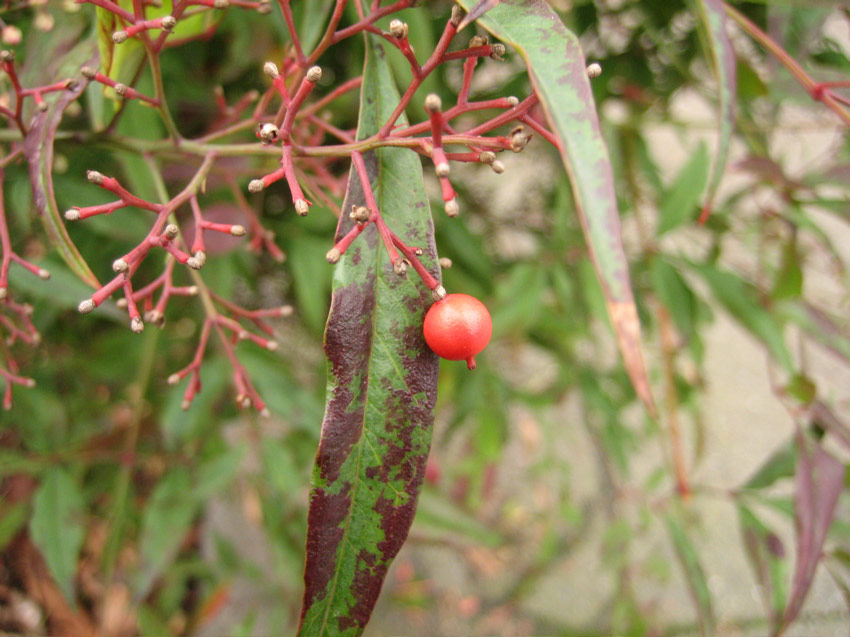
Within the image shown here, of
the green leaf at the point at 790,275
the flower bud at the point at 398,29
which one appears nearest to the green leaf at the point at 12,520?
the flower bud at the point at 398,29

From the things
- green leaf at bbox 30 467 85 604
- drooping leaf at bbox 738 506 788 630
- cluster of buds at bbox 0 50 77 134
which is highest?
cluster of buds at bbox 0 50 77 134

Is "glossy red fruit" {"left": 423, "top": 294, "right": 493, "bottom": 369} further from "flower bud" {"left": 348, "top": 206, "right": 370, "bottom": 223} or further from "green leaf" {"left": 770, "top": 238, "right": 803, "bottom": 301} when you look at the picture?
"green leaf" {"left": 770, "top": 238, "right": 803, "bottom": 301}

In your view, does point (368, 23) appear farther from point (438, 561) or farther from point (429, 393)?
point (438, 561)

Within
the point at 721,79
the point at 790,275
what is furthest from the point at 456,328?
the point at 790,275

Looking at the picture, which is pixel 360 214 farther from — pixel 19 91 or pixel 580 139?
pixel 19 91

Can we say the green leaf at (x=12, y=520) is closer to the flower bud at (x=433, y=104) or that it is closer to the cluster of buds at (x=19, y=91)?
the cluster of buds at (x=19, y=91)

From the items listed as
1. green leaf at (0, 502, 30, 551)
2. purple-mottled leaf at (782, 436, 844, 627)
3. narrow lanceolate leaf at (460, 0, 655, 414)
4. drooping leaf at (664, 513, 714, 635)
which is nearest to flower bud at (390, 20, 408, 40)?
narrow lanceolate leaf at (460, 0, 655, 414)
